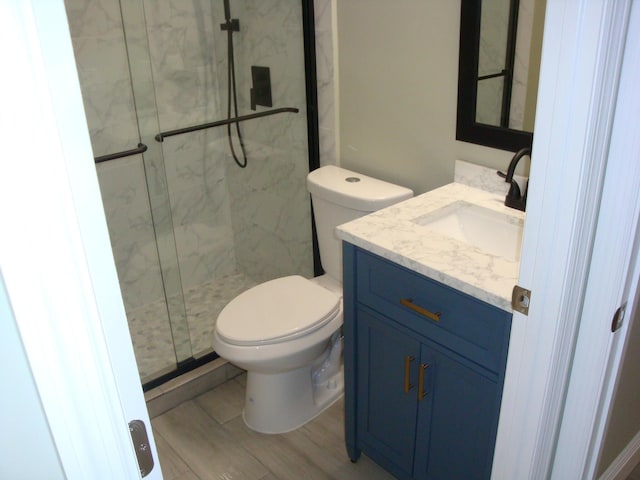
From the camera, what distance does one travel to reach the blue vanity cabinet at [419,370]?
1.43 meters

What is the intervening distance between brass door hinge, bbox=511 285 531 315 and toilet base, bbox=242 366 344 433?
116 cm

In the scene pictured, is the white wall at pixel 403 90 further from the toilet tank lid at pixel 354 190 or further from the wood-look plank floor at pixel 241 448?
the wood-look plank floor at pixel 241 448

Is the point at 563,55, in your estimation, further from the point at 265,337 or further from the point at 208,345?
the point at 208,345

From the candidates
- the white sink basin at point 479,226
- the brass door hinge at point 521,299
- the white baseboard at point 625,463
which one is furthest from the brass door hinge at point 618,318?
the white baseboard at point 625,463

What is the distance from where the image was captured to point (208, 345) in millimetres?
2535

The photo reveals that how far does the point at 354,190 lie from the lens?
6.64 ft

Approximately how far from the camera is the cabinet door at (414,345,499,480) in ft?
4.79

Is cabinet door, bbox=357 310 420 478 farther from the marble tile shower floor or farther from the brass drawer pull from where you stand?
the marble tile shower floor

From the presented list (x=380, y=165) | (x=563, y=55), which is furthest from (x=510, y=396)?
(x=380, y=165)

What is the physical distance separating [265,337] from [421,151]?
836mm

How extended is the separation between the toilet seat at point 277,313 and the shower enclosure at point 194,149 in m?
0.51

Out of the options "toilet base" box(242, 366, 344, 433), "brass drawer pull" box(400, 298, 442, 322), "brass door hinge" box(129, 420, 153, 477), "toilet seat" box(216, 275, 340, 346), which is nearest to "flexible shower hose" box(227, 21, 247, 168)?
"toilet seat" box(216, 275, 340, 346)

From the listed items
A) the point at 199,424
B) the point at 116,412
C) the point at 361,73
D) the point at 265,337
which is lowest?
the point at 199,424

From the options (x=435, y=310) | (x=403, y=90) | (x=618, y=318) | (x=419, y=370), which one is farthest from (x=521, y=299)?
(x=403, y=90)
